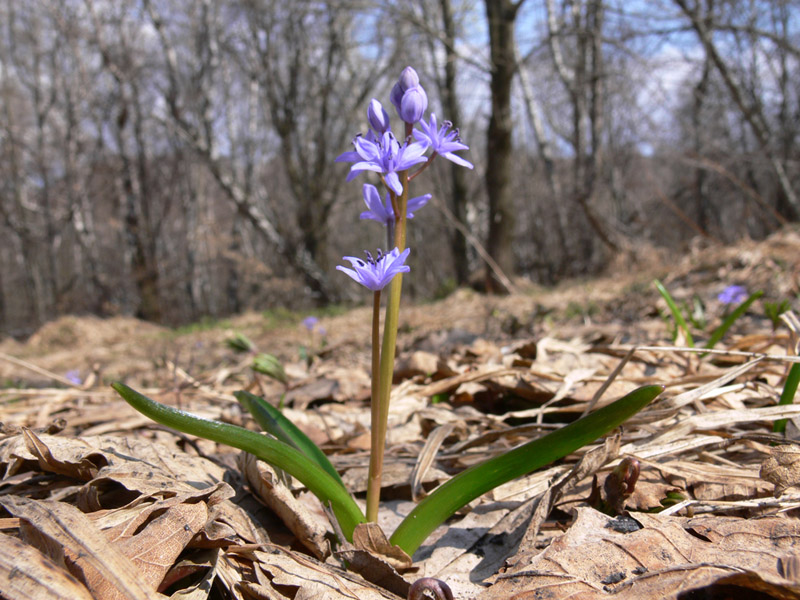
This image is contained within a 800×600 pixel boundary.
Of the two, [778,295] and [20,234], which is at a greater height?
[20,234]

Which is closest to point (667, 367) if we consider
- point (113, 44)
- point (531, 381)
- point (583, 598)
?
point (531, 381)

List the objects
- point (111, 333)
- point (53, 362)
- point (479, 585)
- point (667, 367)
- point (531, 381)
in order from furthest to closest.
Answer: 1. point (111, 333)
2. point (53, 362)
3. point (667, 367)
4. point (531, 381)
5. point (479, 585)

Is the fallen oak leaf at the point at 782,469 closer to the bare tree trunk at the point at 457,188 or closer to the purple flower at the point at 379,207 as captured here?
the purple flower at the point at 379,207

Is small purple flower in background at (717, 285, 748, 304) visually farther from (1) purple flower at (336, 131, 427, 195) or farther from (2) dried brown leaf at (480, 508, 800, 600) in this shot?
(1) purple flower at (336, 131, 427, 195)

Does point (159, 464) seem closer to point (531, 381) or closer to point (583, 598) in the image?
point (583, 598)

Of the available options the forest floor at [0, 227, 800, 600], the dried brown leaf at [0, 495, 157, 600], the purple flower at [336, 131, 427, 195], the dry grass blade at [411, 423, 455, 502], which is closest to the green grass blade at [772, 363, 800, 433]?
the forest floor at [0, 227, 800, 600]

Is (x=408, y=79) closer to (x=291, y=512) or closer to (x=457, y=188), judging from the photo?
(x=291, y=512)
